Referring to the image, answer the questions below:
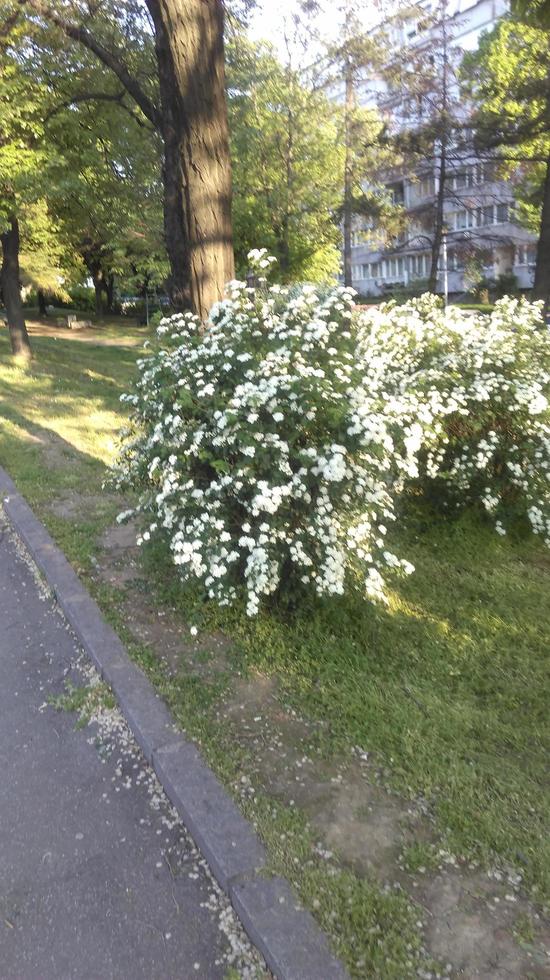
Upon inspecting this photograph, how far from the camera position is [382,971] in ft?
6.88

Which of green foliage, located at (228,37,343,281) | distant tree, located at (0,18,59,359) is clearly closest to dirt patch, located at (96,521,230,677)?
distant tree, located at (0,18,59,359)

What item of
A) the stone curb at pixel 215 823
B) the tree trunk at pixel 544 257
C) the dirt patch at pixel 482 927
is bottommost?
the dirt patch at pixel 482 927

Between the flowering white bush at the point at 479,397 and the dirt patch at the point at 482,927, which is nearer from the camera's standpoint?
the dirt patch at the point at 482,927

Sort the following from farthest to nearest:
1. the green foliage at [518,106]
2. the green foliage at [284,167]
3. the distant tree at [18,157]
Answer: the green foliage at [284,167] → the green foliage at [518,106] → the distant tree at [18,157]

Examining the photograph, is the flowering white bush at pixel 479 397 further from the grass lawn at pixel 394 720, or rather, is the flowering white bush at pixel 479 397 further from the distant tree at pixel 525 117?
the distant tree at pixel 525 117

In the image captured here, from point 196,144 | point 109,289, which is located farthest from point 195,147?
point 109,289

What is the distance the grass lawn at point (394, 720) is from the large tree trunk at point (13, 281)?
11.4m

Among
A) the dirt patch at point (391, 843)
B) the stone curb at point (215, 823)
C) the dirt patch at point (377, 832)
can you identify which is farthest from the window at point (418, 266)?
the dirt patch at point (391, 843)

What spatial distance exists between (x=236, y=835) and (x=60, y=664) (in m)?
1.75

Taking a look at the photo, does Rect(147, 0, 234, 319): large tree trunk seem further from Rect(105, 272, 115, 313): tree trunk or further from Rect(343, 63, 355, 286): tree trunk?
Rect(105, 272, 115, 313): tree trunk

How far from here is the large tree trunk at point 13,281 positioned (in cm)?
1517

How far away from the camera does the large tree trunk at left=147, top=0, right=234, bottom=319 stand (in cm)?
543

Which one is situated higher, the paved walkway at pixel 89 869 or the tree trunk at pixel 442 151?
the tree trunk at pixel 442 151

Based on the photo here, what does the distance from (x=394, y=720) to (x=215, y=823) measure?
1.03 meters
